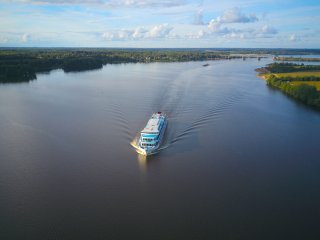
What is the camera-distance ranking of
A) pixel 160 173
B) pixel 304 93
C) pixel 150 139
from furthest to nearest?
pixel 304 93
pixel 150 139
pixel 160 173

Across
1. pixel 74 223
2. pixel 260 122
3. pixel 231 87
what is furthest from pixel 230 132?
pixel 231 87

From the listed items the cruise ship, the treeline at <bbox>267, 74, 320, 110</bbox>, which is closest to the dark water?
the cruise ship

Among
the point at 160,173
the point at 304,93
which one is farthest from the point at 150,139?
the point at 304,93

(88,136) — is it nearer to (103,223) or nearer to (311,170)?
(103,223)

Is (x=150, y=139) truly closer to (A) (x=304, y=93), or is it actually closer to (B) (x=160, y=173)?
(B) (x=160, y=173)

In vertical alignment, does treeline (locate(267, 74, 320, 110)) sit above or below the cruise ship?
below

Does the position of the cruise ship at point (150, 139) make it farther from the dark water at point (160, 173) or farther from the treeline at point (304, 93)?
the treeline at point (304, 93)

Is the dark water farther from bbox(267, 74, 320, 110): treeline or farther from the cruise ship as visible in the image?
bbox(267, 74, 320, 110): treeline

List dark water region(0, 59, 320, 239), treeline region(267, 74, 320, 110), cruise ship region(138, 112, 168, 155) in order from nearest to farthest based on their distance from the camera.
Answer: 1. dark water region(0, 59, 320, 239)
2. cruise ship region(138, 112, 168, 155)
3. treeline region(267, 74, 320, 110)

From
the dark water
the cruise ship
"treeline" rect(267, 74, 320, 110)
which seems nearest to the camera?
the dark water
